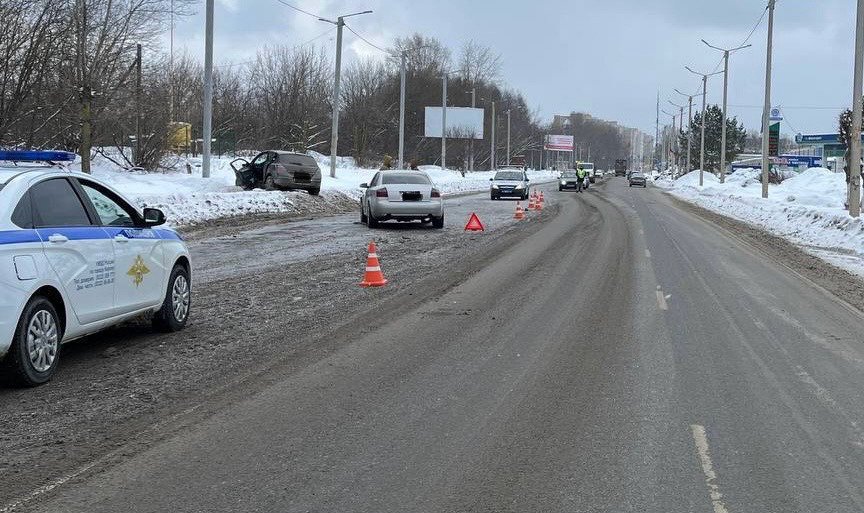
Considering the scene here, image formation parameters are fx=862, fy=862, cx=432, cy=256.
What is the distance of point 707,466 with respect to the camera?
5086 millimetres

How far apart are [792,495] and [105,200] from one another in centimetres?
614

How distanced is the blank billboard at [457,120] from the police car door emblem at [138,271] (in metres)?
96.7

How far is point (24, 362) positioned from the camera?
631cm

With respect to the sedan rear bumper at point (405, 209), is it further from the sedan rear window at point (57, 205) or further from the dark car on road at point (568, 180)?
the dark car on road at point (568, 180)

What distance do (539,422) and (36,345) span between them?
12.4 feet

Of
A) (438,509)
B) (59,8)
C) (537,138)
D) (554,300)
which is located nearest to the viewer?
(438,509)

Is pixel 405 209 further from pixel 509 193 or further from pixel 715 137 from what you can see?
pixel 715 137

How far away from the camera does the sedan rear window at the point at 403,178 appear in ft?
74.7

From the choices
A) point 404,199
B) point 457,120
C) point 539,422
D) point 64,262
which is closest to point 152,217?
point 64,262

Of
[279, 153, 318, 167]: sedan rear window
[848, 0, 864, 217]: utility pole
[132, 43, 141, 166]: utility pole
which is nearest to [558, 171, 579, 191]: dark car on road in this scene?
[279, 153, 318, 167]: sedan rear window

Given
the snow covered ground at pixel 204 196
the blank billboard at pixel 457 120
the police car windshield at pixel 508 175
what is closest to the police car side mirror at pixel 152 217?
the snow covered ground at pixel 204 196

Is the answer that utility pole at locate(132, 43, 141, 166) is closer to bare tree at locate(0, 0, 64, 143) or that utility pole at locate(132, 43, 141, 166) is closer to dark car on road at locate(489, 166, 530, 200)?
bare tree at locate(0, 0, 64, 143)

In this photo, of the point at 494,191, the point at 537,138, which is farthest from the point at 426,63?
the point at 494,191

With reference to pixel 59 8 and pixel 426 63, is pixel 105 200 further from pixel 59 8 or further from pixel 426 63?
pixel 426 63
